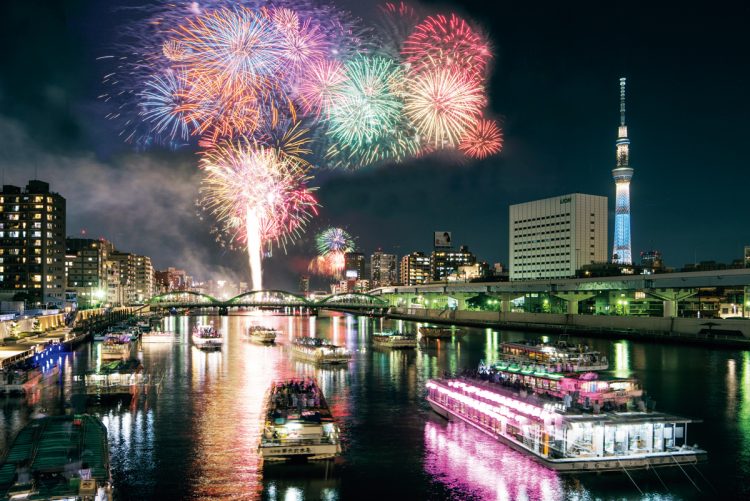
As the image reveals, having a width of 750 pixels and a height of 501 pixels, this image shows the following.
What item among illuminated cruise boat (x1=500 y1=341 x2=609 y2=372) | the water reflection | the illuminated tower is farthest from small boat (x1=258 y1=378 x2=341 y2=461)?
the illuminated tower

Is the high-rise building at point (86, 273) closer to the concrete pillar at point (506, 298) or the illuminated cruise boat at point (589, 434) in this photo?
the concrete pillar at point (506, 298)

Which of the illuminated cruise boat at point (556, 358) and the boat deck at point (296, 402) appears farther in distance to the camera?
the illuminated cruise boat at point (556, 358)

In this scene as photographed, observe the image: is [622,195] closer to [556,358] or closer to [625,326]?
[625,326]

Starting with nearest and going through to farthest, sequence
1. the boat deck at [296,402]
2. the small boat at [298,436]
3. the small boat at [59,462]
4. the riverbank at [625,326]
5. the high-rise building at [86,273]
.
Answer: the small boat at [59,462], the small boat at [298,436], the boat deck at [296,402], the riverbank at [625,326], the high-rise building at [86,273]

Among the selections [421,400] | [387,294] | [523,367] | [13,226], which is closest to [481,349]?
[523,367]

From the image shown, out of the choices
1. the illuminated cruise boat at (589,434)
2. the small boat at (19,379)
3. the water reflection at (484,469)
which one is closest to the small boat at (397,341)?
the small boat at (19,379)

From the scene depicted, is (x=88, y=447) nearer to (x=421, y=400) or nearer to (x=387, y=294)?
(x=421, y=400)
